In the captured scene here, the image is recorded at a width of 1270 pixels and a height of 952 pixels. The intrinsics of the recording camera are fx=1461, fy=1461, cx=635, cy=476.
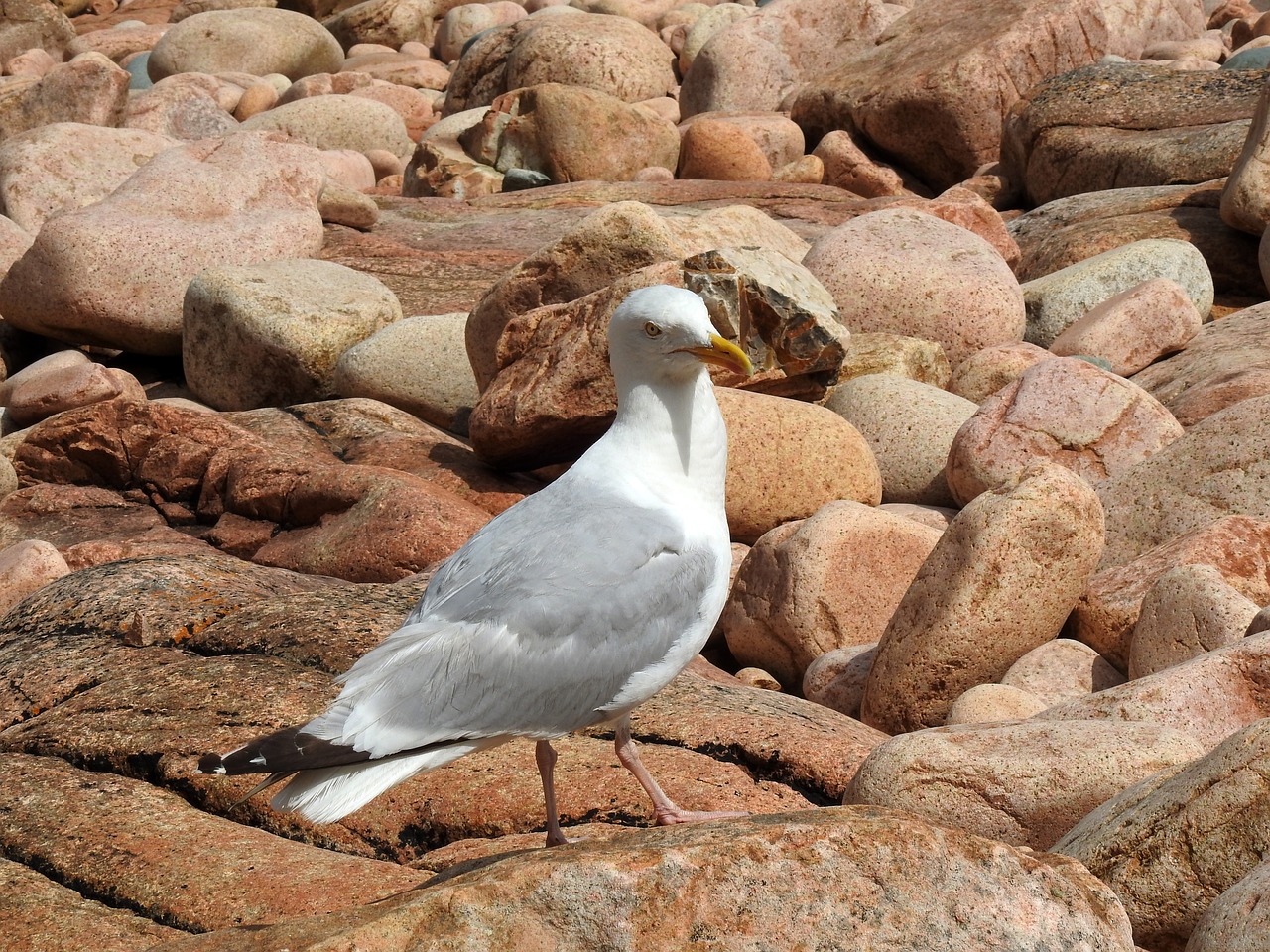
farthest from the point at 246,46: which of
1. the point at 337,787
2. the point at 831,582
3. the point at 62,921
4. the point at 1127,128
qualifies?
A: the point at 337,787

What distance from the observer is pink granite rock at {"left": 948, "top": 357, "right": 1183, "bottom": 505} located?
874cm

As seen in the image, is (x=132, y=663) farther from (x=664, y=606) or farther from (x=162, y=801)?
(x=664, y=606)

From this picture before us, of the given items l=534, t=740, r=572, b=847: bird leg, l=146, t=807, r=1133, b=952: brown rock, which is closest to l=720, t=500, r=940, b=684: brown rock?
l=534, t=740, r=572, b=847: bird leg

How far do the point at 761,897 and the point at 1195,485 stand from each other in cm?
550

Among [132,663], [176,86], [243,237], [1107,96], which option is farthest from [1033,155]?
[132,663]

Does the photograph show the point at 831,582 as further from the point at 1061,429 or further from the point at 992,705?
the point at 1061,429

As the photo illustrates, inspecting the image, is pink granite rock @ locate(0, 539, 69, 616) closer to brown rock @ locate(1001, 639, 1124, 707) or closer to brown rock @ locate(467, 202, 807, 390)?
brown rock @ locate(467, 202, 807, 390)

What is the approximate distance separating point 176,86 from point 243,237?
28.5 feet

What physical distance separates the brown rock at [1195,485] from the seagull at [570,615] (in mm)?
4035

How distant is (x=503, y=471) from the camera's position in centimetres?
1008

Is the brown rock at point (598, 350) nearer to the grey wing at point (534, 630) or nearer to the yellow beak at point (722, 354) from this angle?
the yellow beak at point (722, 354)

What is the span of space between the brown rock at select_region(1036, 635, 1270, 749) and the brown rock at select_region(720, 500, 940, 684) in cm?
219

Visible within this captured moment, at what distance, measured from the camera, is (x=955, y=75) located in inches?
718

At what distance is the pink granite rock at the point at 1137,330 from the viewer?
10.9 metres
